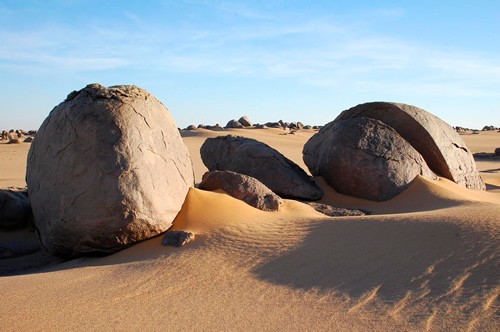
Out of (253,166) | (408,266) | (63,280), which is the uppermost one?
(253,166)

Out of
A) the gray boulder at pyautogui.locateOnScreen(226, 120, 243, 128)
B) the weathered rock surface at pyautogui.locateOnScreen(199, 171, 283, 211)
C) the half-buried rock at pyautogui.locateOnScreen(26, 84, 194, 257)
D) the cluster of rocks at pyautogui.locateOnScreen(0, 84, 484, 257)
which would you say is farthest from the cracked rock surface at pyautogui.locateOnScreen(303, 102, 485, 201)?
the gray boulder at pyautogui.locateOnScreen(226, 120, 243, 128)

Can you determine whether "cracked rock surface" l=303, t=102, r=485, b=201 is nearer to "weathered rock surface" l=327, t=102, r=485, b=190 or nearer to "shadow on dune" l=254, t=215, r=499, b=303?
"weathered rock surface" l=327, t=102, r=485, b=190

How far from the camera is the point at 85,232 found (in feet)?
16.3

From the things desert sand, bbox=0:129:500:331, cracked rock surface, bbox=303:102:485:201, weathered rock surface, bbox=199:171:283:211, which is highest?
cracked rock surface, bbox=303:102:485:201

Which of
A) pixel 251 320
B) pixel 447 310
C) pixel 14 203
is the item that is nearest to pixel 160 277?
pixel 251 320

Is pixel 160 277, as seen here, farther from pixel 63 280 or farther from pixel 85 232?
pixel 85 232

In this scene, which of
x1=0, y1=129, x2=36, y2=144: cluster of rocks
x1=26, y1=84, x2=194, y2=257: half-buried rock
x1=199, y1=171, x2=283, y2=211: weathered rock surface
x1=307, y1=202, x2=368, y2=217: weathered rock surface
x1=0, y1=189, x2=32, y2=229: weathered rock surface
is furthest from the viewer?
x1=0, y1=129, x2=36, y2=144: cluster of rocks

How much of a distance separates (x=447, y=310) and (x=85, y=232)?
10.9 ft

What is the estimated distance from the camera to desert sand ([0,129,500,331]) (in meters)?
3.20

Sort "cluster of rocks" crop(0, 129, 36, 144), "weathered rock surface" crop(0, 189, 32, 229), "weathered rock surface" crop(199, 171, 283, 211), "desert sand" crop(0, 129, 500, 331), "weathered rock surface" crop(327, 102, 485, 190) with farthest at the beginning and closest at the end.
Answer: "cluster of rocks" crop(0, 129, 36, 144)
"weathered rock surface" crop(327, 102, 485, 190)
"weathered rock surface" crop(0, 189, 32, 229)
"weathered rock surface" crop(199, 171, 283, 211)
"desert sand" crop(0, 129, 500, 331)

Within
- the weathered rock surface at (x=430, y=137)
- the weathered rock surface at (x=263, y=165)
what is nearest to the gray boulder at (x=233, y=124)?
the weathered rock surface at (x=263, y=165)

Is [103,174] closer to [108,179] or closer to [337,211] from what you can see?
[108,179]

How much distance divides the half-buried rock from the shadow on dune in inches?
59.2

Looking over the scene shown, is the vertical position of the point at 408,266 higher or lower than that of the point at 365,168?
lower
